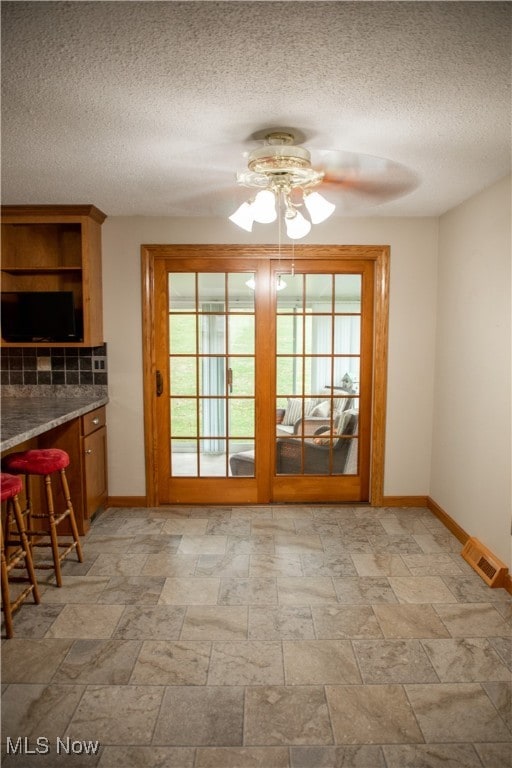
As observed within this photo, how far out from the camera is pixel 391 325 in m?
3.99

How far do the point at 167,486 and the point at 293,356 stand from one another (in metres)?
1.54

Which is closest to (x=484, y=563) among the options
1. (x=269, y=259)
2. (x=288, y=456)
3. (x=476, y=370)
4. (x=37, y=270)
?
(x=476, y=370)

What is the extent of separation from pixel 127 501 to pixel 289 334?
6.38 ft

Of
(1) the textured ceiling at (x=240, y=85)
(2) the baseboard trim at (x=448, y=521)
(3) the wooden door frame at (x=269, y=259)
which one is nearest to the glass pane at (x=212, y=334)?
(3) the wooden door frame at (x=269, y=259)

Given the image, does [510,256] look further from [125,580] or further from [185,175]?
[125,580]

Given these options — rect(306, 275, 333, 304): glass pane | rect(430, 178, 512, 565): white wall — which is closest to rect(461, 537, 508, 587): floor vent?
rect(430, 178, 512, 565): white wall

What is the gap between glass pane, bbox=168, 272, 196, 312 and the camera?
4020mm

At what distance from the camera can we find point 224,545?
133 inches

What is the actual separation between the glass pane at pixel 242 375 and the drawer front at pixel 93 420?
106 centimetres

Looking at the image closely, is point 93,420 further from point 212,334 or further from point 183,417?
point 212,334

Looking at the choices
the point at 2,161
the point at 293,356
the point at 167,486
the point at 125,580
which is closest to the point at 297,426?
the point at 293,356

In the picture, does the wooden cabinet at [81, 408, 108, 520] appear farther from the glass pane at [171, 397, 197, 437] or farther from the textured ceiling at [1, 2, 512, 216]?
the textured ceiling at [1, 2, 512, 216]

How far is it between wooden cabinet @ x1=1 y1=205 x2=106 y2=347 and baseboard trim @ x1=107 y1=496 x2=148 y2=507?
51.1 inches

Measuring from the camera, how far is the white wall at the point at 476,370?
2875mm
